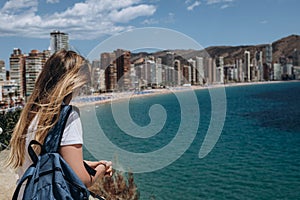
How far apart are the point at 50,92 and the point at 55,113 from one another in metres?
0.07

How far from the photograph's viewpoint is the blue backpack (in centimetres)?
114

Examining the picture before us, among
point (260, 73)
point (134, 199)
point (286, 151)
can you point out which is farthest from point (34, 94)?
point (260, 73)

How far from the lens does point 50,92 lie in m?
1.24

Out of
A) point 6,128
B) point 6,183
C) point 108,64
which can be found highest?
point 108,64

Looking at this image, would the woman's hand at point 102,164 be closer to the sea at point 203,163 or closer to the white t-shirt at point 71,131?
the white t-shirt at point 71,131

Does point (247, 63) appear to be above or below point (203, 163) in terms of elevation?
above

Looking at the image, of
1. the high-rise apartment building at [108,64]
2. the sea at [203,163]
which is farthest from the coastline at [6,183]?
the high-rise apartment building at [108,64]

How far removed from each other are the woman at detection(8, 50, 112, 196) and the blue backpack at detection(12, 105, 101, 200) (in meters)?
0.02

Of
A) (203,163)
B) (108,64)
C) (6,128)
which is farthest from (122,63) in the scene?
(203,163)

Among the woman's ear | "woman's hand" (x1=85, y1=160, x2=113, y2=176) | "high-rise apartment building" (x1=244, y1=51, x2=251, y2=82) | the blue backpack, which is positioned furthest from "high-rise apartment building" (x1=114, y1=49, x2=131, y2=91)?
"high-rise apartment building" (x1=244, y1=51, x2=251, y2=82)

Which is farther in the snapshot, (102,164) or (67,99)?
(102,164)

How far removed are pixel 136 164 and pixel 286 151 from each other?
26.2 ft

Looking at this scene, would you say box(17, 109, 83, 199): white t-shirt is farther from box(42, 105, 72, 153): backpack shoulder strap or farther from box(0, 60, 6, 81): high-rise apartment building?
box(0, 60, 6, 81): high-rise apartment building

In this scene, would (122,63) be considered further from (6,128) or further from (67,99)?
(67,99)
